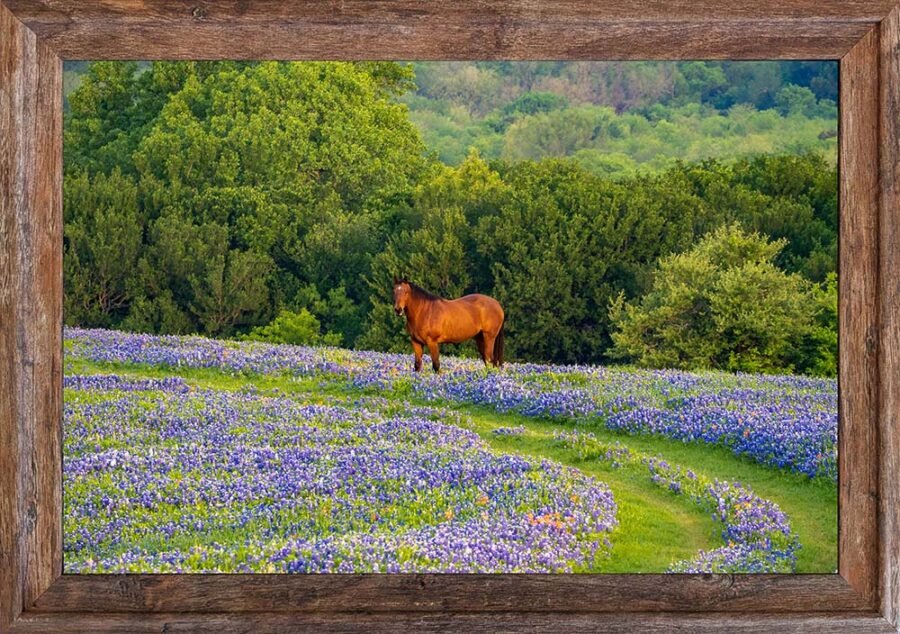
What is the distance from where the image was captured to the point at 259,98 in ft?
26.5

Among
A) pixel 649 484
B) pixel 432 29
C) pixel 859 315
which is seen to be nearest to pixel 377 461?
pixel 649 484

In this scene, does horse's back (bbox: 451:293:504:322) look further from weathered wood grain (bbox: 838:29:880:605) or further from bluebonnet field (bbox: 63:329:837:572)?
weathered wood grain (bbox: 838:29:880:605)

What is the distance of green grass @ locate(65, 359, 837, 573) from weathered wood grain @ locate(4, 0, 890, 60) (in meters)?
2.33

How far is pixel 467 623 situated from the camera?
21.1 feet

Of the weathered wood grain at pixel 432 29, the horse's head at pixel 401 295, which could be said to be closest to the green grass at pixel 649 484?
the horse's head at pixel 401 295

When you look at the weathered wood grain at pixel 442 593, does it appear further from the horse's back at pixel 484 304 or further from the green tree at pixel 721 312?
the horse's back at pixel 484 304

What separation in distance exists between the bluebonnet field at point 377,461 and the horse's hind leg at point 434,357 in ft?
0.23

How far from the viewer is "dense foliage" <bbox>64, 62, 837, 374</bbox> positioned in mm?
7598

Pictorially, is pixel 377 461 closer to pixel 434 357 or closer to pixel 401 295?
pixel 434 357

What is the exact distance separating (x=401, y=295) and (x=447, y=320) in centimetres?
40

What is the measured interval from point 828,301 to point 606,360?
148 cm

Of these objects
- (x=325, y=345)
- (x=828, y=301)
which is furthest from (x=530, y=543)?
(x=828, y=301)

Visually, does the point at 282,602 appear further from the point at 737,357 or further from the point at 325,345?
the point at 737,357

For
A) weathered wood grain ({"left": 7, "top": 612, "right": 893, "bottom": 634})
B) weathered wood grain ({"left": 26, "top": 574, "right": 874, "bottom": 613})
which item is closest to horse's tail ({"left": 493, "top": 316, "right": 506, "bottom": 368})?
weathered wood grain ({"left": 26, "top": 574, "right": 874, "bottom": 613})
